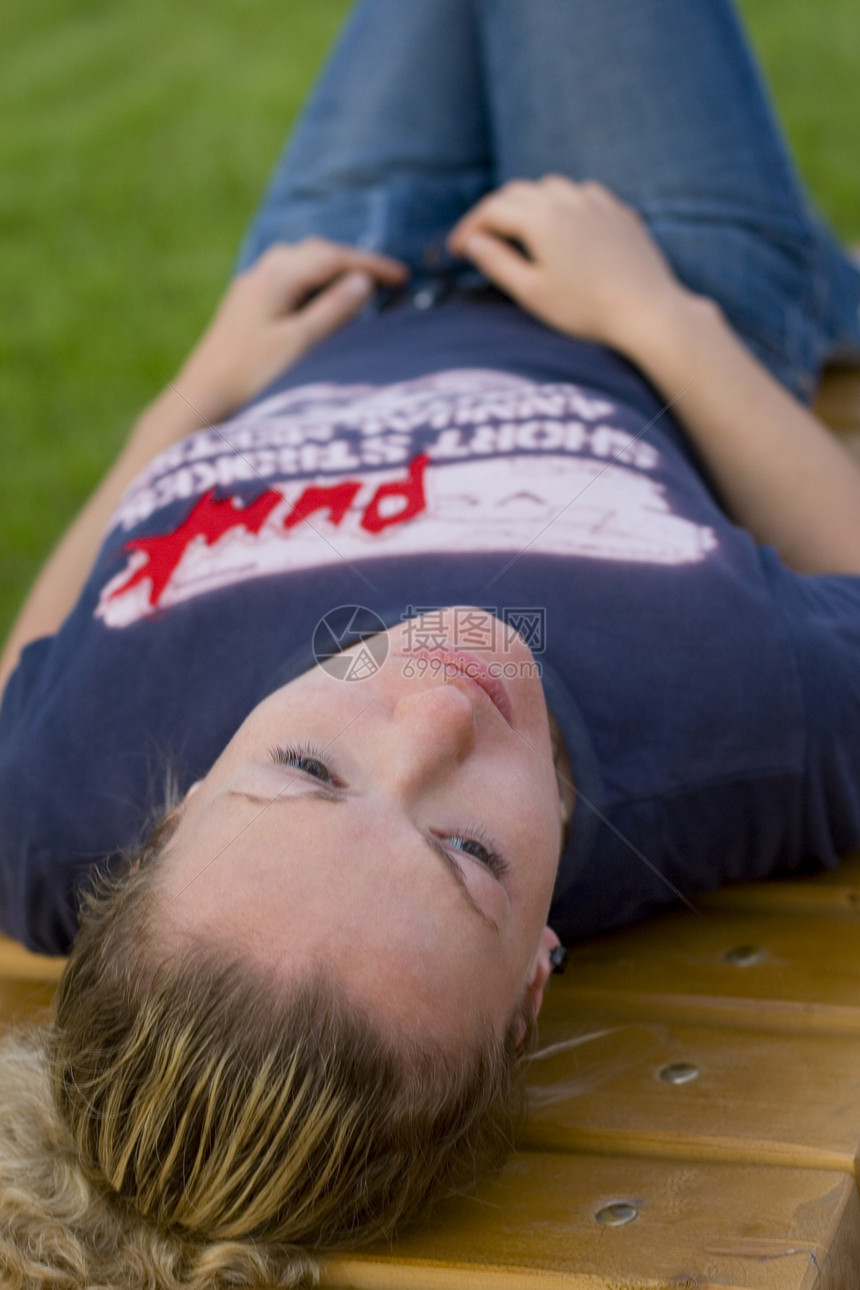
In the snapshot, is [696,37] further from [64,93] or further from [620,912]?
[64,93]

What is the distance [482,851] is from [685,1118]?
314mm

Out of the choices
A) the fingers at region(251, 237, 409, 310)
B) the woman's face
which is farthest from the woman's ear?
the fingers at region(251, 237, 409, 310)

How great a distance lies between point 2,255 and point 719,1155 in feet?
9.55

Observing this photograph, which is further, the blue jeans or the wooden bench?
the blue jeans

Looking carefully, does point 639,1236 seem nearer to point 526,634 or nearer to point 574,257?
point 526,634

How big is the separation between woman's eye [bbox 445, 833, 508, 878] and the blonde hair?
14 centimetres

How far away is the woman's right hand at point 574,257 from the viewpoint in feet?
5.27

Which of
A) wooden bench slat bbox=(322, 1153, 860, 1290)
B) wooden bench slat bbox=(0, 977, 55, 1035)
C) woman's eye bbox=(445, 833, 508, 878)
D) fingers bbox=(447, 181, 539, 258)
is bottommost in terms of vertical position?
wooden bench slat bbox=(322, 1153, 860, 1290)

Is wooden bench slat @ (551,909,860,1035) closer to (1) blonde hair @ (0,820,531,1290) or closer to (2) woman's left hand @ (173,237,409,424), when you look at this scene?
(1) blonde hair @ (0,820,531,1290)

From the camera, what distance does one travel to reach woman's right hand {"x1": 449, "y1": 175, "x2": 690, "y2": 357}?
1.61 meters

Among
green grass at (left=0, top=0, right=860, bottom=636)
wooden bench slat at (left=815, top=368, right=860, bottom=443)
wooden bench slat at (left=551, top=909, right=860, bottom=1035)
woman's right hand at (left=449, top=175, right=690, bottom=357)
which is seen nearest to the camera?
wooden bench slat at (left=551, top=909, right=860, bottom=1035)

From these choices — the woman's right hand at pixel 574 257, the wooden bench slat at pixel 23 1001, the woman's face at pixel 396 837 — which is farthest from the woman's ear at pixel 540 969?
the woman's right hand at pixel 574 257

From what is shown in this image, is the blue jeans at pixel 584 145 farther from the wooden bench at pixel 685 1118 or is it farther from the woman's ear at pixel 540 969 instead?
the woman's ear at pixel 540 969

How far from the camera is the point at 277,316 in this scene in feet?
6.05
